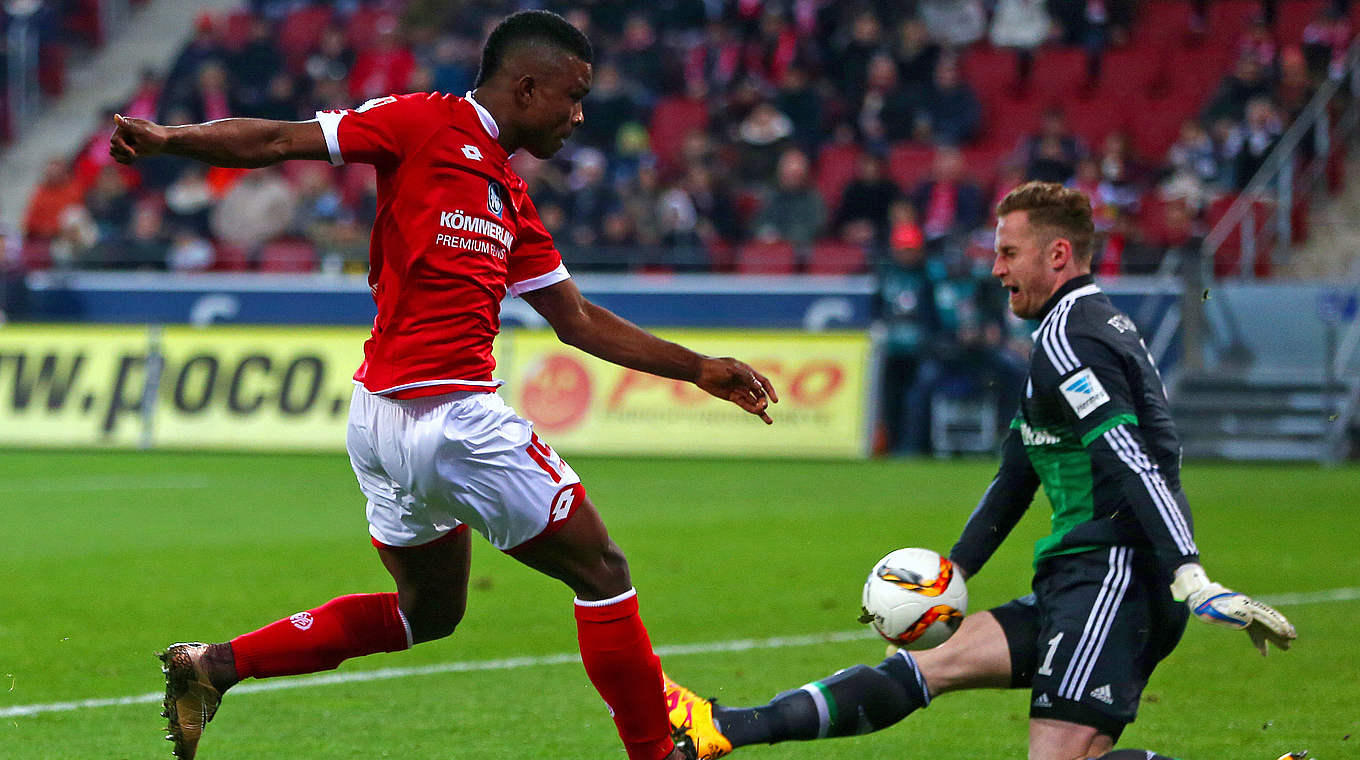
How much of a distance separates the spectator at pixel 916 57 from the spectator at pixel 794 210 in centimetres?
203

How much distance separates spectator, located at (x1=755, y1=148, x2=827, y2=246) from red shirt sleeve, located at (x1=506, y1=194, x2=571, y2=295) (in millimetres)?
14198

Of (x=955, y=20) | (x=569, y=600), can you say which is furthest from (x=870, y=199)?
(x=569, y=600)

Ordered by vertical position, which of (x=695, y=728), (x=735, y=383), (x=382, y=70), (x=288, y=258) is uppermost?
(x=382, y=70)

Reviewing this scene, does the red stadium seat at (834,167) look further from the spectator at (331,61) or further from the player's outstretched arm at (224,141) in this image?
the player's outstretched arm at (224,141)

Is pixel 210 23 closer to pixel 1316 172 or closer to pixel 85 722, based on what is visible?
pixel 1316 172

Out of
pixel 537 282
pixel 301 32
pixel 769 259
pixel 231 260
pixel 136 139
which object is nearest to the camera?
pixel 136 139

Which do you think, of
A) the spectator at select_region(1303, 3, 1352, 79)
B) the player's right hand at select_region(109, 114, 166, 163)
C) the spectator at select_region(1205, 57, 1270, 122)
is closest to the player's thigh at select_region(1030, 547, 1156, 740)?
the player's right hand at select_region(109, 114, 166, 163)

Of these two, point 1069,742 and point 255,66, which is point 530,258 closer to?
point 1069,742

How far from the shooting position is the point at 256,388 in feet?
58.2

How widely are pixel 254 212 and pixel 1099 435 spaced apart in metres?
18.2

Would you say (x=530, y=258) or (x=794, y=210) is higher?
(x=530, y=258)

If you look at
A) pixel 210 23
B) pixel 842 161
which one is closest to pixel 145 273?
pixel 210 23

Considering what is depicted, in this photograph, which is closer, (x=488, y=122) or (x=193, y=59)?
(x=488, y=122)

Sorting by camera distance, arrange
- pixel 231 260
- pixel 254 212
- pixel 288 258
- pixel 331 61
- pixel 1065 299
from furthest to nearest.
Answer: pixel 331 61 → pixel 254 212 → pixel 231 260 → pixel 288 258 → pixel 1065 299
